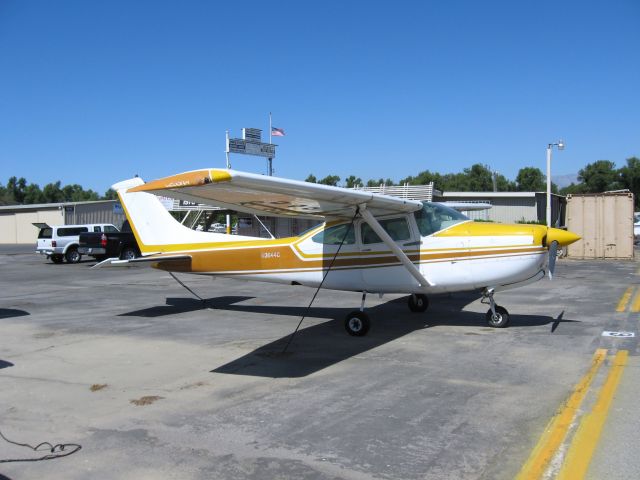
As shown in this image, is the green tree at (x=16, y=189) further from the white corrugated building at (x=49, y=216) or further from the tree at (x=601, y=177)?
the tree at (x=601, y=177)

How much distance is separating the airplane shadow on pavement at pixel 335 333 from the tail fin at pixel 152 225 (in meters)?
1.98

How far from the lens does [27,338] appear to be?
8.80m

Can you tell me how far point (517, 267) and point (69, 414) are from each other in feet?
22.1

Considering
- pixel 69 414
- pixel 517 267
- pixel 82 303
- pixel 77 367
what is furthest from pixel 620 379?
pixel 82 303

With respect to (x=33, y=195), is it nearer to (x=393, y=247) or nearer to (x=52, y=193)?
(x=52, y=193)

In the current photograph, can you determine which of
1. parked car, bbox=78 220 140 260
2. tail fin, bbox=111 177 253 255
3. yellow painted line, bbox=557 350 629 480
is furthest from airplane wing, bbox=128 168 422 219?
parked car, bbox=78 220 140 260

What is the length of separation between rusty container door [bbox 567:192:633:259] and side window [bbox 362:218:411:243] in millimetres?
19503

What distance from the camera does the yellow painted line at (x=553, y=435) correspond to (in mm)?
3773

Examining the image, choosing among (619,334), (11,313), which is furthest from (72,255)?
(619,334)

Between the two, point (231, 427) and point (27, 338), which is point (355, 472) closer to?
point (231, 427)

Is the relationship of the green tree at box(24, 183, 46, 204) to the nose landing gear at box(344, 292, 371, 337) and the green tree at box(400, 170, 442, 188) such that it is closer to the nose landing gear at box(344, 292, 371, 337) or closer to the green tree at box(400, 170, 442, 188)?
the green tree at box(400, 170, 442, 188)

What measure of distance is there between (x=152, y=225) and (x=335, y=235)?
4341 millimetres

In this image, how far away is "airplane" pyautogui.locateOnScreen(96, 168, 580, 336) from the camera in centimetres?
848

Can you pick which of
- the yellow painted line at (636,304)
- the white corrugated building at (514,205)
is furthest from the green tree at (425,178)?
the yellow painted line at (636,304)
